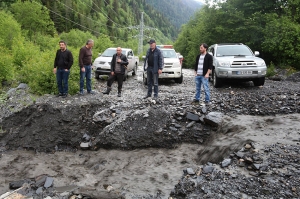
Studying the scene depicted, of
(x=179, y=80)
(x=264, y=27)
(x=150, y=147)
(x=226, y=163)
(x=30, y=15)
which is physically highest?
(x=30, y=15)

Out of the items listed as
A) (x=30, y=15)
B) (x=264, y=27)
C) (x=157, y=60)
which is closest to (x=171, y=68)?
(x=157, y=60)

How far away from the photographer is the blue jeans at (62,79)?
826 cm

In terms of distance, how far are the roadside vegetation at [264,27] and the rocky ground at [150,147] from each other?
1015 cm

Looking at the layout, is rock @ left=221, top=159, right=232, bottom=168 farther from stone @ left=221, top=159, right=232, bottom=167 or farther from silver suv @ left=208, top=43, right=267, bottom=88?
silver suv @ left=208, top=43, right=267, bottom=88

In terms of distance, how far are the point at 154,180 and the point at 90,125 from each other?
3.11 metres

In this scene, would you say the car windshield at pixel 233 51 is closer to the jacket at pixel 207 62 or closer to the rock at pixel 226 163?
the jacket at pixel 207 62

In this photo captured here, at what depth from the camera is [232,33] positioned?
845 inches

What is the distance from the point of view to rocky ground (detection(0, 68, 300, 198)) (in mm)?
4547

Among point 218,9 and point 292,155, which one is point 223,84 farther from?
point 218,9

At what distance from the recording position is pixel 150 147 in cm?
664

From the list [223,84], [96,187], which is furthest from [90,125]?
[223,84]

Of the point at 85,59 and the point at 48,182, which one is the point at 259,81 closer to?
the point at 85,59

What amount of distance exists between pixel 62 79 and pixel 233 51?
7445 mm

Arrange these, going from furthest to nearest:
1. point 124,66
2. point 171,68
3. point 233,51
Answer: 1. point 171,68
2. point 233,51
3. point 124,66
